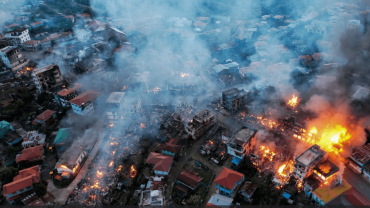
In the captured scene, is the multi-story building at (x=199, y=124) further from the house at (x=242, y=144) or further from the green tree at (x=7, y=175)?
the green tree at (x=7, y=175)

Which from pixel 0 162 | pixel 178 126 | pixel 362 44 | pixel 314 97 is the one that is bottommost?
pixel 0 162

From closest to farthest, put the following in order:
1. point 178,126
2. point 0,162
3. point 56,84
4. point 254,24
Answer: point 0,162 → point 178,126 → point 56,84 → point 254,24

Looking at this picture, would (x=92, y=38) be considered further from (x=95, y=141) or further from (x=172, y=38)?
(x=95, y=141)

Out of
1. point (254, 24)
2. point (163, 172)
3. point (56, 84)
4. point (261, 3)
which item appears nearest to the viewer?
point (163, 172)

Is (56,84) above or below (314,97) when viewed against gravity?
below

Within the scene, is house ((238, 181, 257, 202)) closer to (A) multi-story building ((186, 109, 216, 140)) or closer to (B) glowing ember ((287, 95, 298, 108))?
(A) multi-story building ((186, 109, 216, 140))

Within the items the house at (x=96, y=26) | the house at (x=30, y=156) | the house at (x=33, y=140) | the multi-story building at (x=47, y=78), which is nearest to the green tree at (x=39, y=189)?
the house at (x=30, y=156)

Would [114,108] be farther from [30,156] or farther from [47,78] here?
[47,78]

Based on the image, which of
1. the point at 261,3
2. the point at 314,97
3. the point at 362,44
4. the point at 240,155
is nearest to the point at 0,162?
the point at 240,155
